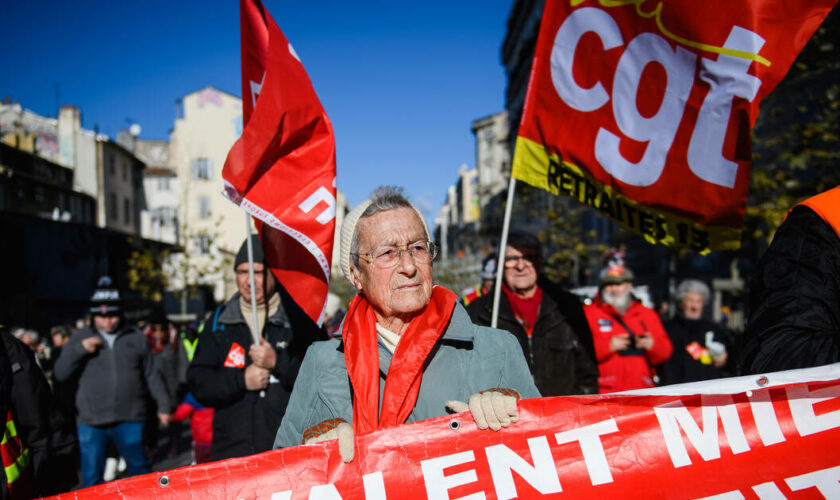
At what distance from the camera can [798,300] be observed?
1937mm

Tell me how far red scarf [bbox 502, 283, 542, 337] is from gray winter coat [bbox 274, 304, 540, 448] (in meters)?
1.85

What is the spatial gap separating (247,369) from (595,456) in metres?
2.35

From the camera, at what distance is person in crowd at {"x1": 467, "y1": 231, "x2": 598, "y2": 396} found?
396 cm

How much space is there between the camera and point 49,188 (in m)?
31.4

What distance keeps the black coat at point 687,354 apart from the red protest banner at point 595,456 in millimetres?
3541

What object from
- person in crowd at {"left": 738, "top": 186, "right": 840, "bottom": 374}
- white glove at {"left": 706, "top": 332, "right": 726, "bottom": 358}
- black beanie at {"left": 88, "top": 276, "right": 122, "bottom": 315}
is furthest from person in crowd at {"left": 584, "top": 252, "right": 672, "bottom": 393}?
black beanie at {"left": 88, "top": 276, "right": 122, "bottom": 315}

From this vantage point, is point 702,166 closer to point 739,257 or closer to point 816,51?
point 816,51

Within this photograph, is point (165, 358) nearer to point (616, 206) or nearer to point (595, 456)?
point (616, 206)

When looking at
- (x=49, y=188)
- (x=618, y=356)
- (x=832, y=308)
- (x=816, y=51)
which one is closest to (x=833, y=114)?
(x=816, y=51)

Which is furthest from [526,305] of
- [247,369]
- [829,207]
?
[829,207]

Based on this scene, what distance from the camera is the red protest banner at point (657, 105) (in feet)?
9.24

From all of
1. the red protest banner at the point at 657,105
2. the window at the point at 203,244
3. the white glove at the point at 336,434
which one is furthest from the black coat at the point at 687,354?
the window at the point at 203,244

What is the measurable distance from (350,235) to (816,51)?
10.7 metres

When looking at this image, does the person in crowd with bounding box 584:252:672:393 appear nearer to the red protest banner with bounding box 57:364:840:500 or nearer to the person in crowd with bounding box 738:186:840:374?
the red protest banner with bounding box 57:364:840:500
